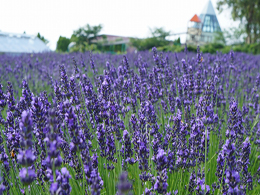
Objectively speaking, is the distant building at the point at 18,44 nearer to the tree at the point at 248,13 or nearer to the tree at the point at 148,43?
the tree at the point at 148,43

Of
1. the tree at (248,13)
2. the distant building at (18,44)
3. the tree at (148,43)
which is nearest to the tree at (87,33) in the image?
the distant building at (18,44)

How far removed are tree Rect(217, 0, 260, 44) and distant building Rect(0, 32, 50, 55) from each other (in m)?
23.5

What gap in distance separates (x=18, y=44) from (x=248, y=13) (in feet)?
93.1

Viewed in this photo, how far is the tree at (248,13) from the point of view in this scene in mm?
27141

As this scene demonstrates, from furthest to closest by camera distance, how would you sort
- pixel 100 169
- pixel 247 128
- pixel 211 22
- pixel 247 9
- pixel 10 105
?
pixel 211 22
pixel 247 9
pixel 247 128
pixel 100 169
pixel 10 105

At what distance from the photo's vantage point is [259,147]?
298 centimetres

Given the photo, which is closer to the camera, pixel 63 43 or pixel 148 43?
pixel 148 43

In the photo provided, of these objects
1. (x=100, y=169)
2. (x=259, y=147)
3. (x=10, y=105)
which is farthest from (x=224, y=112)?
(x=10, y=105)

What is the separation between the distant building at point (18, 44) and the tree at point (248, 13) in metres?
23.5

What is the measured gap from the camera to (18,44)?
27.3 meters

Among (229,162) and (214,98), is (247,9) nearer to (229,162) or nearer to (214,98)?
(214,98)

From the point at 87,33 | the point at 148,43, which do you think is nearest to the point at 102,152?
the point at 148,43

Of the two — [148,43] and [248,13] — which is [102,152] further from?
[248,13]

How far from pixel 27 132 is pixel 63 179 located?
0.29 m
